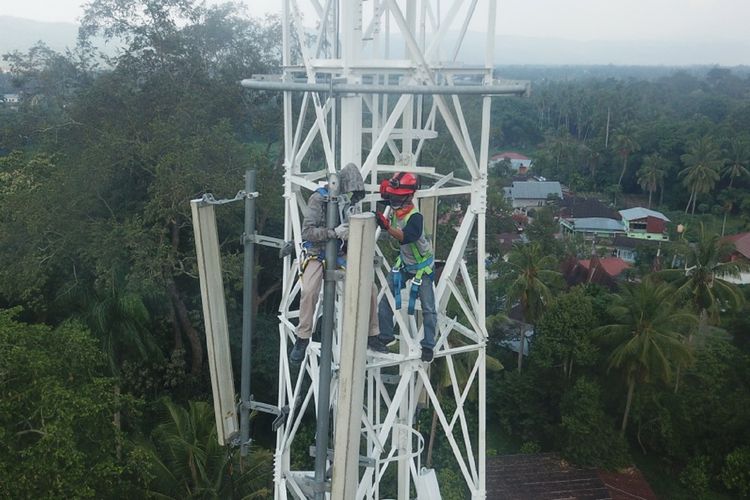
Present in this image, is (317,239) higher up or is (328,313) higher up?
(317,239)

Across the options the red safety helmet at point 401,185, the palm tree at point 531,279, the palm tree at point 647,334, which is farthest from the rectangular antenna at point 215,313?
the palm tree at point 531,279

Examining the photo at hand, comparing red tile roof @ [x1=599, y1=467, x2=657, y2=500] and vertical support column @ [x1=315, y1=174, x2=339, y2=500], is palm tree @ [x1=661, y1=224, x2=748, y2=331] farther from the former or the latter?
vertical support column @ [x1=315, y1=174, x2=339, y2=500]

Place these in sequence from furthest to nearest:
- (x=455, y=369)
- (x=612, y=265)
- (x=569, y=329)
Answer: (x=612, y=265)
(x=569, y=329)
(x=455, y=369)

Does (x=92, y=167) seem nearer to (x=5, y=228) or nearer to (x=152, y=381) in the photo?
(x=5, y=228)

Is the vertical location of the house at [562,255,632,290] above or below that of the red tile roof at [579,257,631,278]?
above

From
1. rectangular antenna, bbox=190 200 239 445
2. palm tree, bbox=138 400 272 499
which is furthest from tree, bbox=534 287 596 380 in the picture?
rectangular antenna, bbox=190 200 239 445

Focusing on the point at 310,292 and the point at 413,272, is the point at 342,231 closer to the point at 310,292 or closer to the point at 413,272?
the point at 310,292

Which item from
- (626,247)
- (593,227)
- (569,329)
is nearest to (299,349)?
(569,329)
